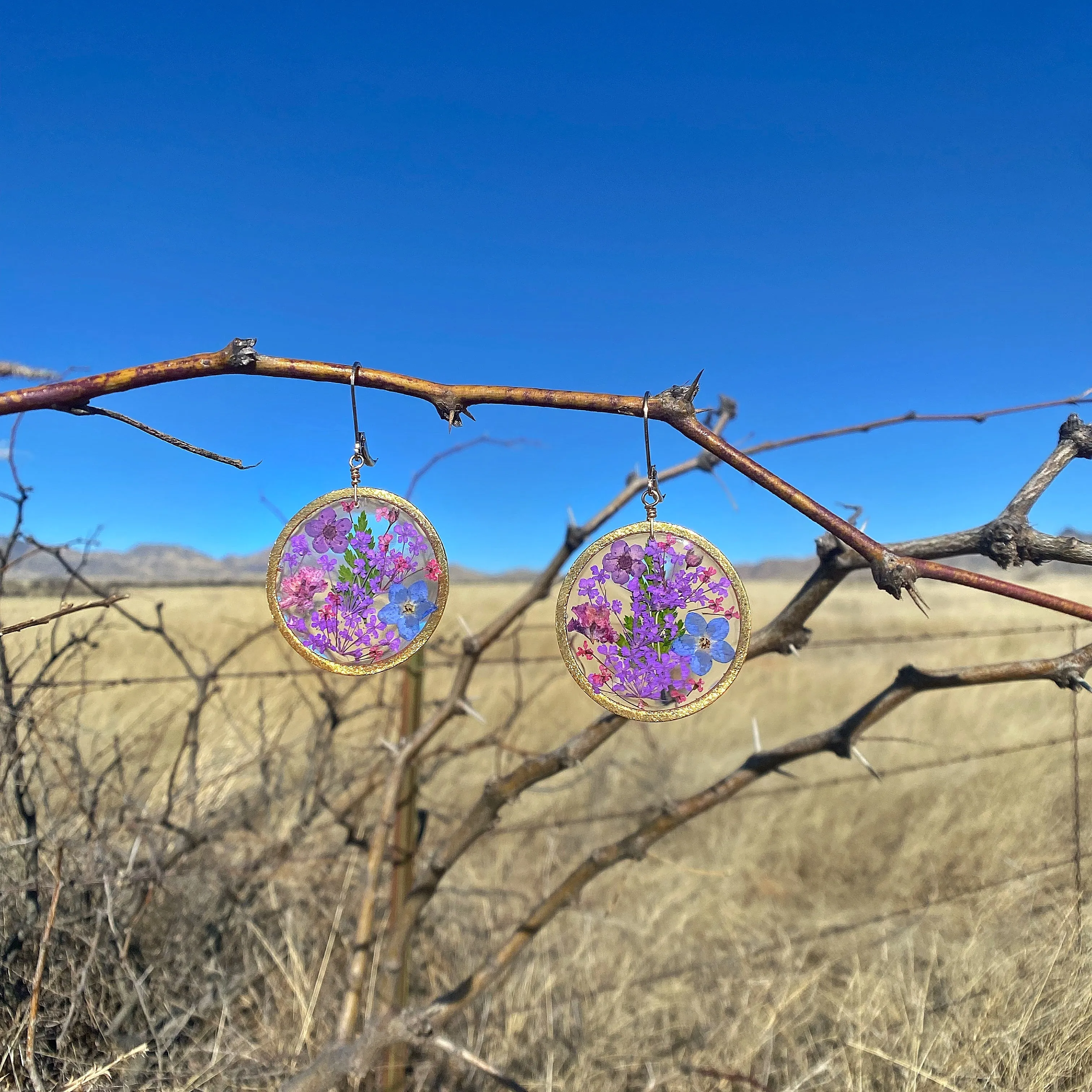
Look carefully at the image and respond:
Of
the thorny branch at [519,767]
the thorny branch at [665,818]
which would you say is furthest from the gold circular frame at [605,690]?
the thorny branch at [665,818]

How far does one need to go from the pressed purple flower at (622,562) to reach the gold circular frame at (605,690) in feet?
0.06

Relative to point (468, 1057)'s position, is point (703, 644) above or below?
above

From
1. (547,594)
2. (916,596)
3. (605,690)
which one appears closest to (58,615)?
(605,690)

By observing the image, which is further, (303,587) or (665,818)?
(665,818)

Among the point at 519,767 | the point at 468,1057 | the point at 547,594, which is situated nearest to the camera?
the point at 468,1057

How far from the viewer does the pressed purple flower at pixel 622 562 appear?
140cm

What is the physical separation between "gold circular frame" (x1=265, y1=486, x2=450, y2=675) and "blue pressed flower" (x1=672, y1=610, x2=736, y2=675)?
42cm

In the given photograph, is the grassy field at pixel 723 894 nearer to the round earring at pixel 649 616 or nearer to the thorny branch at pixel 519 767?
the thorny branch at pixel 519 767

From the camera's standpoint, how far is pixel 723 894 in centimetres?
440

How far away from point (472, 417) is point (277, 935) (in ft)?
7.65

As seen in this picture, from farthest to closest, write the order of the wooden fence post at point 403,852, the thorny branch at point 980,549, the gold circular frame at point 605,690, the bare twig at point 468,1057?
the wooden fence post at point 403,852 → the bare twig at point 468,1057 → the gold circular frame at point 605,690 → the thorny branch at point 980,549

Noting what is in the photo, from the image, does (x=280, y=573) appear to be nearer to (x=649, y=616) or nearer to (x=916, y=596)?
(x=649, y=616)

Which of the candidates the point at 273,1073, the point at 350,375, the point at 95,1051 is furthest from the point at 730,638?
the point at 95,1051

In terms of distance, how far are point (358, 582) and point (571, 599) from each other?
0.38m
